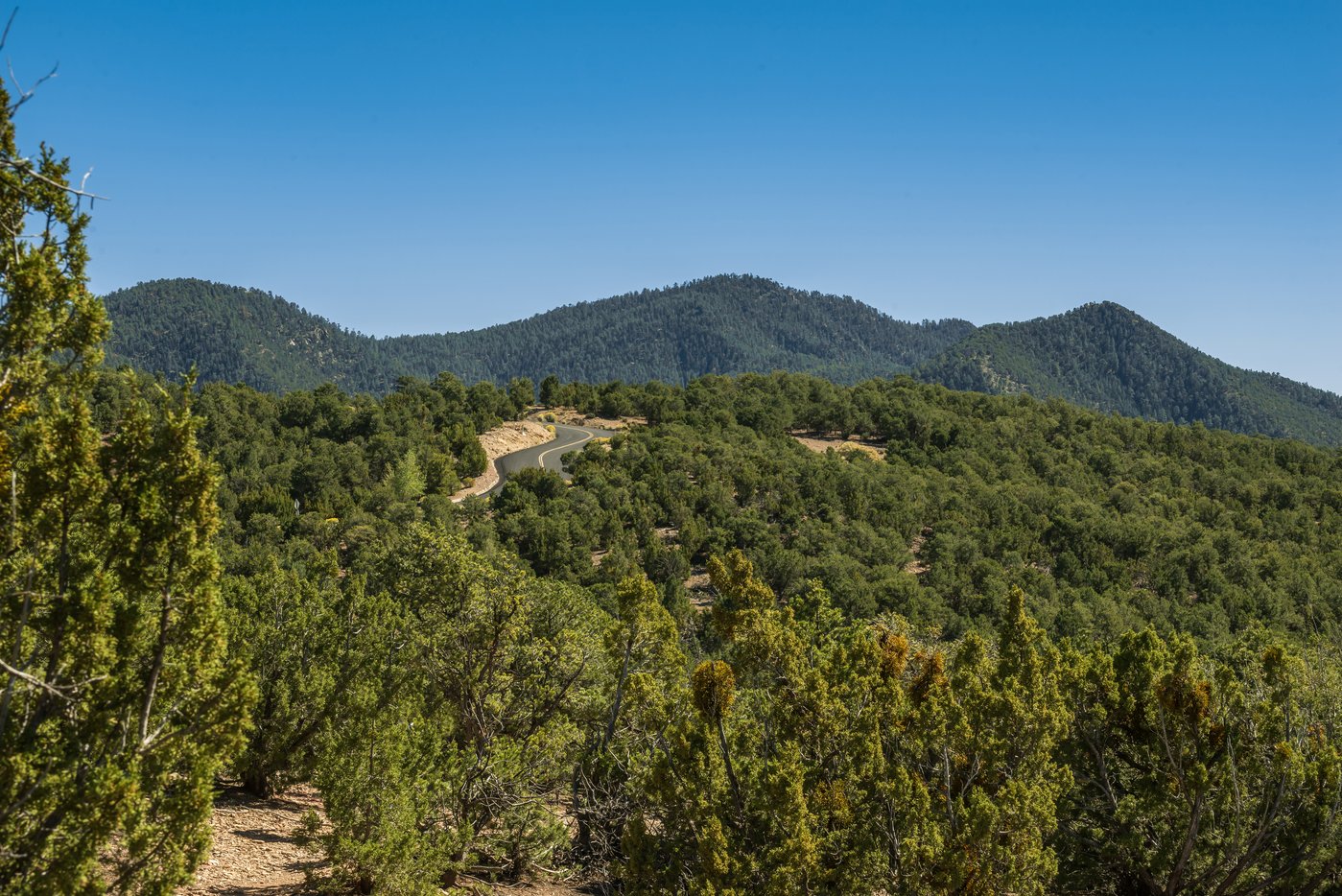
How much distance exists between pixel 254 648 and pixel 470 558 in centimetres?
534

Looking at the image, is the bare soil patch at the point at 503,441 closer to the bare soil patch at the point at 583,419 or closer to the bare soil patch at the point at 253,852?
the bare soil patch at the point at 583,419

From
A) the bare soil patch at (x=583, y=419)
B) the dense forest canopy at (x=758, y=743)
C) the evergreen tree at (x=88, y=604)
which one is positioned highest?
the bare soil patch at (x=583, y=419)

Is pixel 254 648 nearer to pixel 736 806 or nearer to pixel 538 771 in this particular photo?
pixel 538 771

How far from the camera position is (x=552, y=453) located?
91312mm

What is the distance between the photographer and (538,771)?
15.6 meters

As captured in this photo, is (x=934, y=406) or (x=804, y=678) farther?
(x=934, y=406)

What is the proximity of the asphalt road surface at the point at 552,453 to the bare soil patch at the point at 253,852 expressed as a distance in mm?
56865

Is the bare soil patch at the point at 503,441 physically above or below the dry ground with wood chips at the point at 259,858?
above

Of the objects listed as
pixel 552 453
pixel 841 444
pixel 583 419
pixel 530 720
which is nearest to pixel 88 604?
pixel 530 720

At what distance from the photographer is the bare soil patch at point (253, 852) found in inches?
537

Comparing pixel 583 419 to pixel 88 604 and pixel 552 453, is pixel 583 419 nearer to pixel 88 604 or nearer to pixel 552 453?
pixel 552 453

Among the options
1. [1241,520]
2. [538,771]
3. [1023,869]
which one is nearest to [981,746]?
[1023,869]

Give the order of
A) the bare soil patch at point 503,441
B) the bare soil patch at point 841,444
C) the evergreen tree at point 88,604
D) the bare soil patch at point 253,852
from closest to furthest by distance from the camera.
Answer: the evergreen tree at point 88,604, the bare soil patch at point 253,852, the bare soil patch at point 503,441, the bare soil patch at point 841,444

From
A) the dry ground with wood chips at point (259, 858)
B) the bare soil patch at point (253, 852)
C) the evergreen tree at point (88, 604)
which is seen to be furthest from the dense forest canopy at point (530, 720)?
the bare soil patch at point (253, 852)
